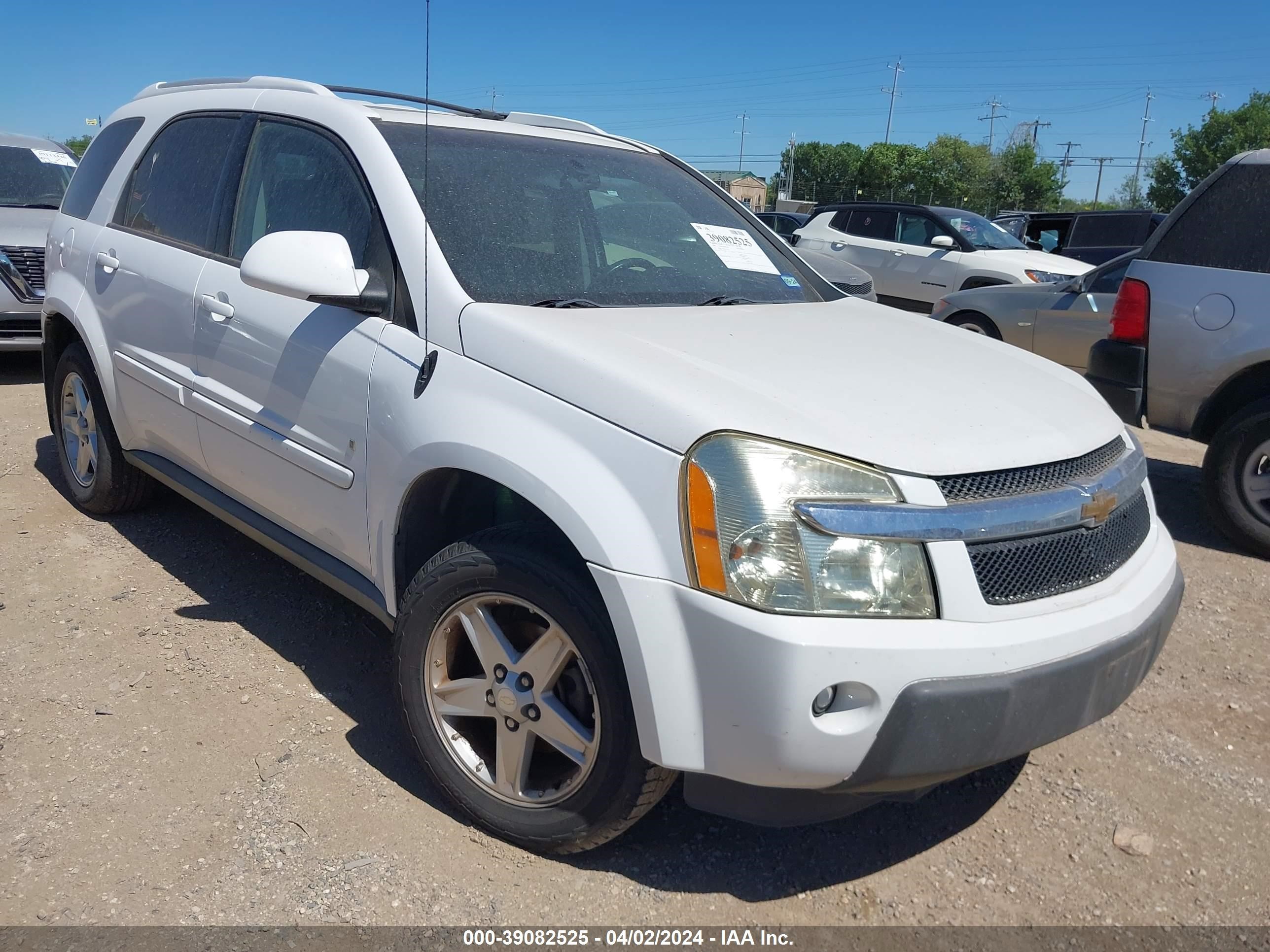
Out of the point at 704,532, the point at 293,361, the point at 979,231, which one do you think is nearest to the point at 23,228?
the point at 293,361

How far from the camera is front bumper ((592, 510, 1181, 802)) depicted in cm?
195

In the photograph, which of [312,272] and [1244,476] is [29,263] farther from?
[1244,476]

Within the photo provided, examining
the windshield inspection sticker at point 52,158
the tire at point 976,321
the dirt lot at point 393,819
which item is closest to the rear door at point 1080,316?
the tire at point 976,321

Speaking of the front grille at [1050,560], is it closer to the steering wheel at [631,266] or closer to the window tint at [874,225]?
the steering wheel at [631,266]

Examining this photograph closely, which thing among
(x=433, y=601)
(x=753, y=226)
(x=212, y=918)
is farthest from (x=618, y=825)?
(x=753, y=226)

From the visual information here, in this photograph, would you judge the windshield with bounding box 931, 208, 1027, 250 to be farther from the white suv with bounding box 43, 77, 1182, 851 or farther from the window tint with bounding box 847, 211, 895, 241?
the white suv with bounding box 43, 77, 1182, 851

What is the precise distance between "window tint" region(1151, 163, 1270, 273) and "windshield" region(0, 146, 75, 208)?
866 centimetres

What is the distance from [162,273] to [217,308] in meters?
0.54

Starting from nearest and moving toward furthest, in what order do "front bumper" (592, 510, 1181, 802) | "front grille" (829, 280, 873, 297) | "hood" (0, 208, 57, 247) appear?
"front bumper" (592, 510, 1181, 802), "front grille" (829, 280, 873, 297), "hood" (0, 208, 57, 247)

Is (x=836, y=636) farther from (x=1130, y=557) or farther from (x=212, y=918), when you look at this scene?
(x=212, y=918)

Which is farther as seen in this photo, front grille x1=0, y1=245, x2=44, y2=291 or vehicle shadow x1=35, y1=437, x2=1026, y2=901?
front grille x1=0, y1=245, x2=44, y2=291

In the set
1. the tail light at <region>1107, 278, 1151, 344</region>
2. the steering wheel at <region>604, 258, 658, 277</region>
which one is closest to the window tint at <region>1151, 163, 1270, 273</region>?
the tail light at <region>1107, 278, 1151, 344</region>

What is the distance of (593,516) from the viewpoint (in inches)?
83.5

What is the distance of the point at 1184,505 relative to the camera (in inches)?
227
